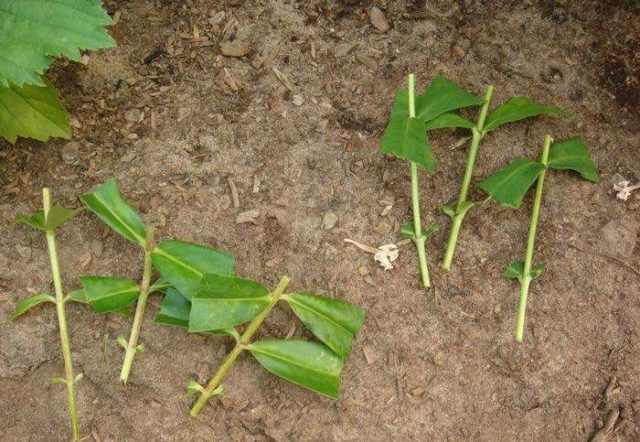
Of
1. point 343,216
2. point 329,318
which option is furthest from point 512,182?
point 329,318

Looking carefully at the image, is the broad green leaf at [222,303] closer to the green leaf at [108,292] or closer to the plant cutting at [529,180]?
the green leaf at [108,292]

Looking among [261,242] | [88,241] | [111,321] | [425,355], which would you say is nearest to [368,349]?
[425,355]

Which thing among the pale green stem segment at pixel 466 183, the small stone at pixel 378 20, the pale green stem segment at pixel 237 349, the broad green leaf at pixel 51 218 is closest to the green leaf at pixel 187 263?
the pale green stem segment at pixel 237 349

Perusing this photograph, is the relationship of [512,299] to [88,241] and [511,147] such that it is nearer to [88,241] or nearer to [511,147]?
[511,147]

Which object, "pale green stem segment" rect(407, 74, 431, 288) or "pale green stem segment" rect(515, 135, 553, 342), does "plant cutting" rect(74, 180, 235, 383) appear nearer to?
"pale green stem segment" rect(407, 74, 431, 288)

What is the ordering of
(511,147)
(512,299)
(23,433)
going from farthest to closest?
(511,147) < (512,299) < (23,433)

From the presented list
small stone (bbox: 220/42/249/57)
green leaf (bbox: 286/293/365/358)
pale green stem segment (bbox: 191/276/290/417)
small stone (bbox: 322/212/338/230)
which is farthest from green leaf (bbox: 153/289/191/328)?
small stone (bbox: 220/42/249/57)

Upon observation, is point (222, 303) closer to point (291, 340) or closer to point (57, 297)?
point (291, 340)
